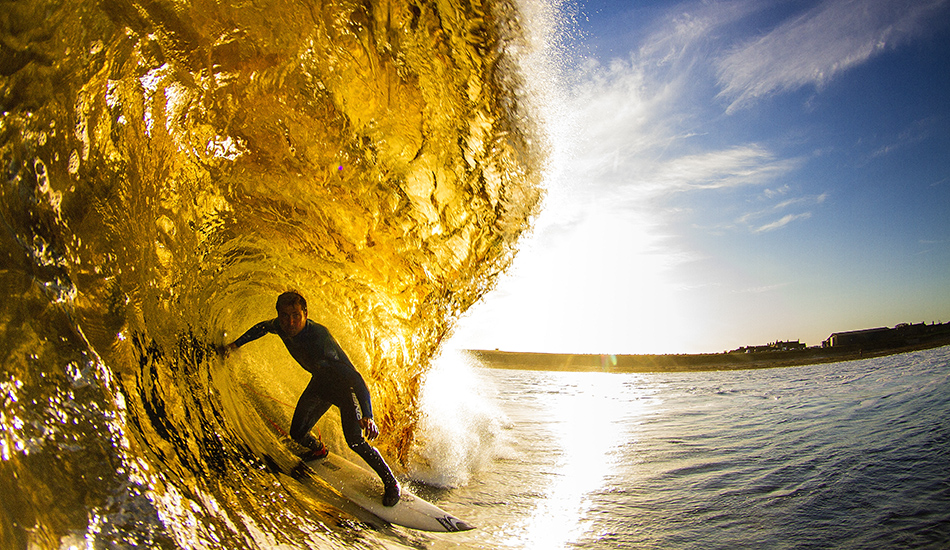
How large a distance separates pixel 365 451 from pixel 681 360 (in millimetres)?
41161

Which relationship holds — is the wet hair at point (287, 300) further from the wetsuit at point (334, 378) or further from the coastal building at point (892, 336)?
the coastal building at point (892, 336)

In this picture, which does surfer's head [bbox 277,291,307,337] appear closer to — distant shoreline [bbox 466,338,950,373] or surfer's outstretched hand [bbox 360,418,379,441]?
surfer's outstretched hand [bbox 360,418,379,441]

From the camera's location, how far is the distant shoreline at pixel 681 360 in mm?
33625

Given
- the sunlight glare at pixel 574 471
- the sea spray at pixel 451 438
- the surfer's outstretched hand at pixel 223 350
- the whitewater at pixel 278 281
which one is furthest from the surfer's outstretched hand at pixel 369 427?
the surfer's outstretched hand at pixel 223 350

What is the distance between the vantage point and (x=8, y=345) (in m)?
1.81

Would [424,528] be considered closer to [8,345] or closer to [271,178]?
[8,345]

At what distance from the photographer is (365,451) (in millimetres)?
3232

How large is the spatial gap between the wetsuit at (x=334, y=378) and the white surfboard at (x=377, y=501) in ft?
0.68

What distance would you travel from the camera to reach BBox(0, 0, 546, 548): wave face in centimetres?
192

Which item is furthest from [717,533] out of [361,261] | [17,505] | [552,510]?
[17,505]

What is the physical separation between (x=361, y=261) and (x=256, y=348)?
Result: 2.29 metres

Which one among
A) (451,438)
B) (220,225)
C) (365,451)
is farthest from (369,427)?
(451,438)

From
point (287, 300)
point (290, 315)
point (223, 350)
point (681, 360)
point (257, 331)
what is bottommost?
point (681, 360)

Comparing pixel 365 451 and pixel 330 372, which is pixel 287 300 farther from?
pixel 365 451
